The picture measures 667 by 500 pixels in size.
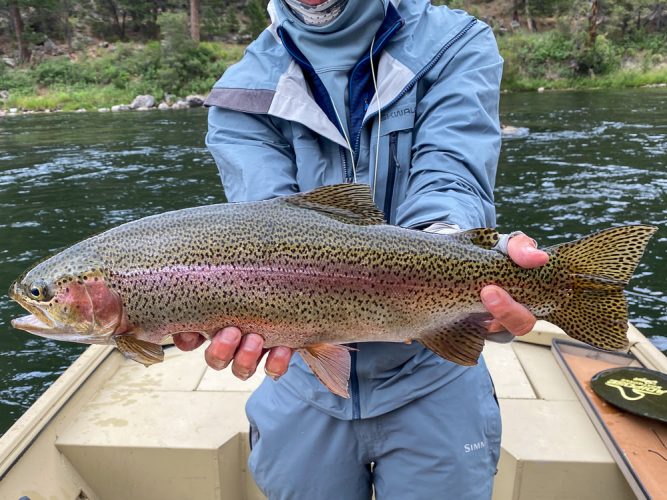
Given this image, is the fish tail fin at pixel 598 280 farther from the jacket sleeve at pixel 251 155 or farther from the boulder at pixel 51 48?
the boulder at pixel 51 48

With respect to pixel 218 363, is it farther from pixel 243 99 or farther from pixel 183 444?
pixel 183 444

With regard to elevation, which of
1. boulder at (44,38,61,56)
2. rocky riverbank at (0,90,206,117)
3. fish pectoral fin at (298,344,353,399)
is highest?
fish pectoral fin at (298,344,353,399)

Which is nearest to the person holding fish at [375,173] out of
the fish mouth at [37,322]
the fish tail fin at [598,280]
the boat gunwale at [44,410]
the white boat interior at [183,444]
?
Answer: the fish tail fin at [598,280]

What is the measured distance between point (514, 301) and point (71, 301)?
157 cm

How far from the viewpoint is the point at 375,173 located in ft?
7.98

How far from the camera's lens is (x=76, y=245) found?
222cm

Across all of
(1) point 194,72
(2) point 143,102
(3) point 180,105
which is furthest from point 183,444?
(1) point 194,72

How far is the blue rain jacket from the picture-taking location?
2.31 meters

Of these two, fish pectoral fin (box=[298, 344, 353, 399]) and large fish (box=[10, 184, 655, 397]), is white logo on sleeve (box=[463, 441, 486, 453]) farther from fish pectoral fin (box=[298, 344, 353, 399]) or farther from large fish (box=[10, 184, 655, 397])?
fish pectoral fin (box=[298, 344, 353, 399])

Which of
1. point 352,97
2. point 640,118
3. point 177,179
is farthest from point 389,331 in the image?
point 640,118

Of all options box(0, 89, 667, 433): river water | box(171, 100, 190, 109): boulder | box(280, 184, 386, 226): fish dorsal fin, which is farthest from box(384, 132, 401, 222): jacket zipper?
box(171, 100, 190, 109): boulder

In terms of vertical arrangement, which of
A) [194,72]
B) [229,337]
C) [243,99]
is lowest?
[194,72]

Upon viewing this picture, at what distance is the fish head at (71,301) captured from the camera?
7.02 ft

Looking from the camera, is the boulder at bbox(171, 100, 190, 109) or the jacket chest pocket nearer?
the jacket chest pocket
